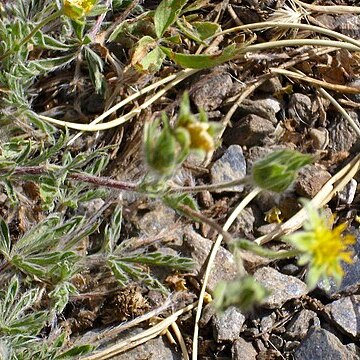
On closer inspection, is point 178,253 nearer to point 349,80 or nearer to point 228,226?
point 228,226

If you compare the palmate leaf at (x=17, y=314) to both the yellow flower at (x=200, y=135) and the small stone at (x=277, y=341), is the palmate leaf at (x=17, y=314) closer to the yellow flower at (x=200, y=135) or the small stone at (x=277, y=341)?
the small stone at (x=277, y=341)

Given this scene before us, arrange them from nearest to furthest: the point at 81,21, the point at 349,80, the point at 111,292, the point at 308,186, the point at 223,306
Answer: the point at 223,306
the point at 81,21
the point at 111,292
the point at 308,186
the point at 349,80

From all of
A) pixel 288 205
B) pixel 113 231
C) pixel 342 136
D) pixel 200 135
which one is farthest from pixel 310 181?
pixel 200 135

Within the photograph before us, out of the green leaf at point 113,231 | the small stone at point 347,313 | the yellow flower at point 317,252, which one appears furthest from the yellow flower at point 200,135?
the small stone at point 347,313

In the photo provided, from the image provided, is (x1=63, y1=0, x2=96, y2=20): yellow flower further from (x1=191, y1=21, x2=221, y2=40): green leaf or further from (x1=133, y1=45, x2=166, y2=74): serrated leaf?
(x1=191, y1=21, x2=221, y2=40): green leaf

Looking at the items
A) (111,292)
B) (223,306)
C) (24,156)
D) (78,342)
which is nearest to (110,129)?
(24,156)

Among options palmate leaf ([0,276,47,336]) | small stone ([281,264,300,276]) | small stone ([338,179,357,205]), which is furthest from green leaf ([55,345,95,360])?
small stone ([338,179,357,205])
